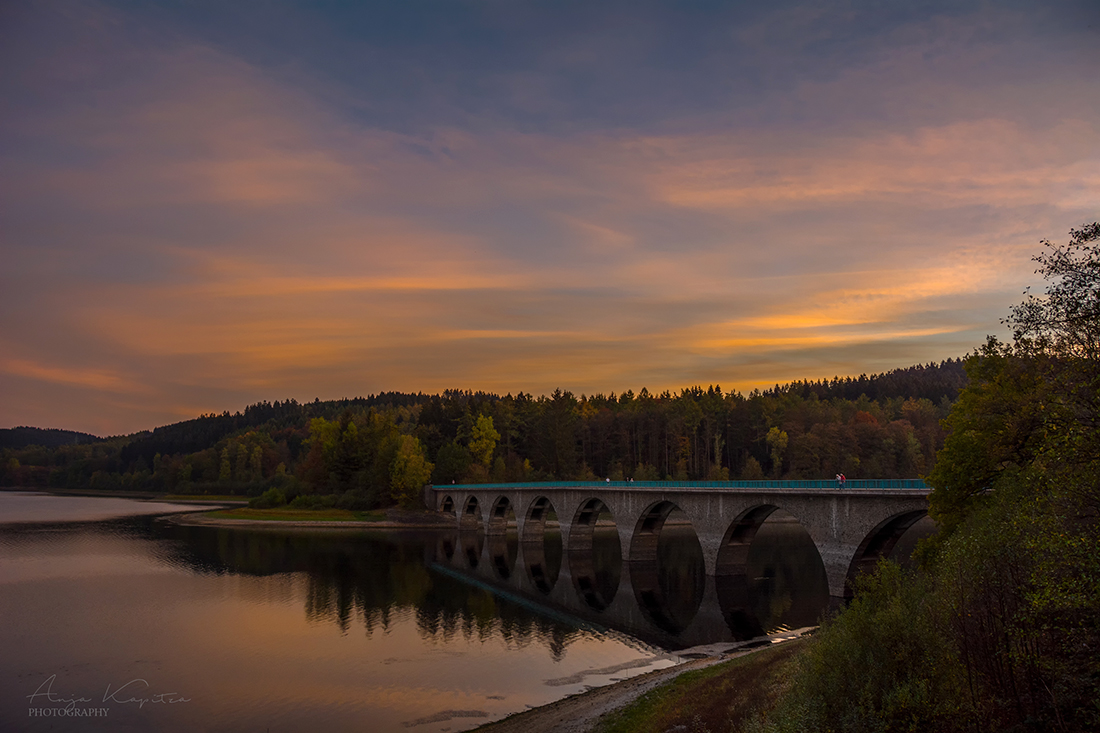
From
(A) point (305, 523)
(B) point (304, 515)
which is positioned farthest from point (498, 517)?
(B) point (304, 515)

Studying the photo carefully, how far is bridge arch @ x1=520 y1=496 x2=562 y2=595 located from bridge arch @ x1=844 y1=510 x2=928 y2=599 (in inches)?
916

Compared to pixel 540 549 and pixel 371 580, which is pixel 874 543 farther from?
pixel 540 549

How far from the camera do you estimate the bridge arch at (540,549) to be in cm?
6022

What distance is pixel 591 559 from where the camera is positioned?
232 feet

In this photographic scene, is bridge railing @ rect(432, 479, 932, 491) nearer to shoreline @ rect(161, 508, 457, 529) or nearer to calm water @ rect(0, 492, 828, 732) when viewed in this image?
calm water @ rect(0, 492, 828, 732)

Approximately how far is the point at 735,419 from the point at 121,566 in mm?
106131

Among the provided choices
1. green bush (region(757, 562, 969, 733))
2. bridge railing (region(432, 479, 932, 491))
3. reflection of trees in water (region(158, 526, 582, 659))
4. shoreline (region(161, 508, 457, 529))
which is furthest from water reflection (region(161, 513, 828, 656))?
green bush (region(757, 562, 969, 733))

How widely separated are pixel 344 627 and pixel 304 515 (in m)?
72.9

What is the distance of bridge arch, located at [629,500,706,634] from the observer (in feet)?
144

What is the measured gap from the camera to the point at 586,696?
86.7 ft

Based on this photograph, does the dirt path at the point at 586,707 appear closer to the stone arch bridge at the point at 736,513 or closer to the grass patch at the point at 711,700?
the grass patch at the point at 711,700

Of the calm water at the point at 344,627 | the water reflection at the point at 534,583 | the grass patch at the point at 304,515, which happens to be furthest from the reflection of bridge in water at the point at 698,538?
the grass patch at the point at 304,515

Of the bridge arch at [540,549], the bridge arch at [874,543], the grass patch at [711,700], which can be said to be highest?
the bridge arch at [874,543]

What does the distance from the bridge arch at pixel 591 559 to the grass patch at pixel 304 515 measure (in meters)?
40.5
